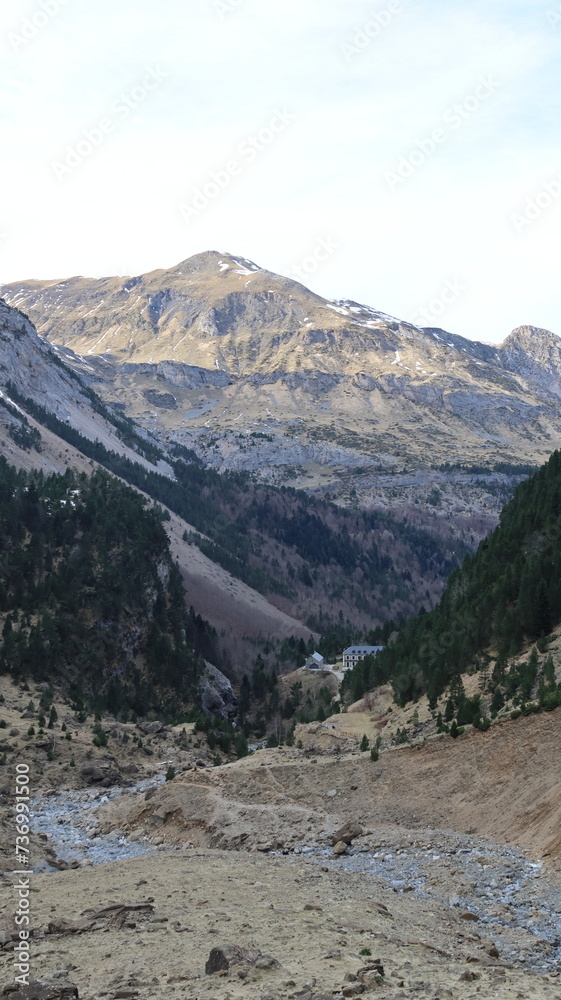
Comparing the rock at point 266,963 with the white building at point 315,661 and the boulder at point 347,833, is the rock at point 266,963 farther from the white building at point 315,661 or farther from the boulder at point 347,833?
the white building at point 315,661

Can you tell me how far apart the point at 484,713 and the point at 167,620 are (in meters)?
83.3

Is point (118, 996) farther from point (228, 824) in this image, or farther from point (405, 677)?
point (405, 677)

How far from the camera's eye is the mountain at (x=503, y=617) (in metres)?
52.9

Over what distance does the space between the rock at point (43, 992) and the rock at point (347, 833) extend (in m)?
24.2

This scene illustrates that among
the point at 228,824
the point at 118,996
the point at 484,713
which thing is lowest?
the point at 228,824

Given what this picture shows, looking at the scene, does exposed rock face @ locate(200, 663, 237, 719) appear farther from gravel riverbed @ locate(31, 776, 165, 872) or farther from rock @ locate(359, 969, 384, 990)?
rock @ locate(359, 969, 384, 990)

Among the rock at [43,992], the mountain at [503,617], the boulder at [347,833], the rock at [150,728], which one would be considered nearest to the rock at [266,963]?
the rock at [43,992]

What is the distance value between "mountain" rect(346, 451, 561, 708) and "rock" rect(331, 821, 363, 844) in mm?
10866

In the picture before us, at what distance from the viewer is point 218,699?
120625 mm

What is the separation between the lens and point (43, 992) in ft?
64.4

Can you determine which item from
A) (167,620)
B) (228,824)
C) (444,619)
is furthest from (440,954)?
(167,620)

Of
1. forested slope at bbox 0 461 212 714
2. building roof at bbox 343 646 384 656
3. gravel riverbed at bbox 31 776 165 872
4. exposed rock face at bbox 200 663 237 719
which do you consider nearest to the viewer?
gravel riverbed at bbox 31 776 165 872

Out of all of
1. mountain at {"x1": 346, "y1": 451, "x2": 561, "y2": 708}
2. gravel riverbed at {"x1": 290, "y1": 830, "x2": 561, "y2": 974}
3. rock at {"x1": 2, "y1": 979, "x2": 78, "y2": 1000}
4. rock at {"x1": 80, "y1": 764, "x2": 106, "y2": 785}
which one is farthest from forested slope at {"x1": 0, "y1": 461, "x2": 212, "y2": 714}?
rock at {"x1": 2, "y1": 979, "x2": 78, "y2": 1000}

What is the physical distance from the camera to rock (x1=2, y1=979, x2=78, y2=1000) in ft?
64.0
